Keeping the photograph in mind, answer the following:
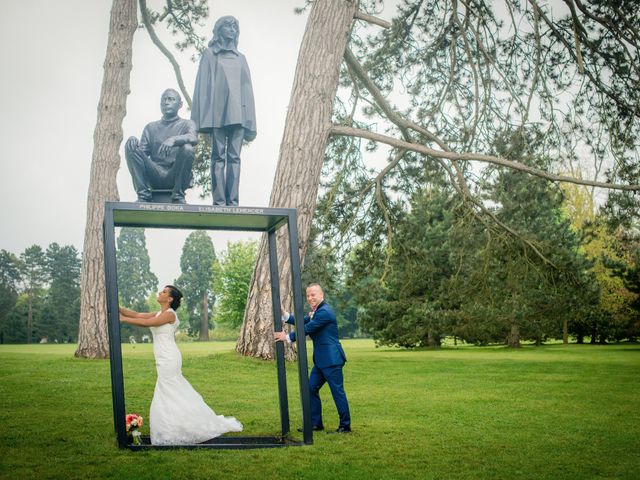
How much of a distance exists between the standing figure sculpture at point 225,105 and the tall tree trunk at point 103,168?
862 centimetres

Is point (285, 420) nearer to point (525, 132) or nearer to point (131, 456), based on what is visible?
point (131, 456)

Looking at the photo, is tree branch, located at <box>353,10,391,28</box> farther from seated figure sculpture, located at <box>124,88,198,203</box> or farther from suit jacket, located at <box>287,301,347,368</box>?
suit jacket, located at <box>287,301,347,368</box>

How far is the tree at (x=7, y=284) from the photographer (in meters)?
38.1

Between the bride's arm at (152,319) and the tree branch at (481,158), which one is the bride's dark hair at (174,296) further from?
the tree branch at (481,158)

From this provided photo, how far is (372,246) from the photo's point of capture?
1641 cm

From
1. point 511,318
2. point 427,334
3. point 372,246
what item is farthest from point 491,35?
point 427,334

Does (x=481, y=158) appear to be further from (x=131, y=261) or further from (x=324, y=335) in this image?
(x=131, y=261)

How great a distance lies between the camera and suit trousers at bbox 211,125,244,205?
729cm

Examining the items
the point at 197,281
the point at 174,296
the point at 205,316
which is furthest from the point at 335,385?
the point at 197,281

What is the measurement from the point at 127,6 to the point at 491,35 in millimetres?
8547

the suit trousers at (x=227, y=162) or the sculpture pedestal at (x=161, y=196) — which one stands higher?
the suit trousers at (x=227, y=162)

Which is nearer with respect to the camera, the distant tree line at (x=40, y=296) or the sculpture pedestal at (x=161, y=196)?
the sculpture pedestal at (x=161, y=196)

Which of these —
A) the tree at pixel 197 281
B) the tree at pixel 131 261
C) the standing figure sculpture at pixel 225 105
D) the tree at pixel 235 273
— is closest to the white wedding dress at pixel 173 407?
the standing figure sculpture at pixel 225 105

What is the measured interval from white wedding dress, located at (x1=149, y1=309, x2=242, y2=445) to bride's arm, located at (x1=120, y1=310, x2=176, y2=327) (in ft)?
0.28
